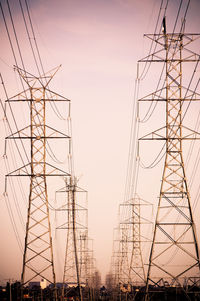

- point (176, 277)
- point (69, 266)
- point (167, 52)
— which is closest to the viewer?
point (176, 277)

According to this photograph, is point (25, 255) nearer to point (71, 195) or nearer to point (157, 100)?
point (157, 100)

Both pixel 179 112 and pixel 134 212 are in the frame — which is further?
pixel 134 212

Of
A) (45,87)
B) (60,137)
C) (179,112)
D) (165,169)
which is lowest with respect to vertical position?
(165,169)

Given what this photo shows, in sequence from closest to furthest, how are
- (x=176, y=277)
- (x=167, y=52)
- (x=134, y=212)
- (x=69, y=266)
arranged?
(x=176, y=277) < (x=167, y=52) < (x=69, y=266) < (x=134, y=212)

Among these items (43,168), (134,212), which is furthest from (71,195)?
(43,168)

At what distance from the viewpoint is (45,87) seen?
2505cm

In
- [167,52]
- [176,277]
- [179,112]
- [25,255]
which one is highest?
[167,52]

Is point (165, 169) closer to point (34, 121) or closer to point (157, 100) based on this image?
point (157, 100)

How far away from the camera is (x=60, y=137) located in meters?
22.6

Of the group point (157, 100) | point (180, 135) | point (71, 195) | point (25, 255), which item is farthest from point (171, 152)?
point (71, 195)

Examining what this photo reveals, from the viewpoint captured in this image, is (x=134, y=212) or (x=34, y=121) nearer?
(x=34, y=121)

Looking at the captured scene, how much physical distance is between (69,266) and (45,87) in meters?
21.0

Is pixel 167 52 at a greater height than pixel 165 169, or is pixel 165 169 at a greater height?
pixel 167 52

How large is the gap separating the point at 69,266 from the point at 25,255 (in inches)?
719
